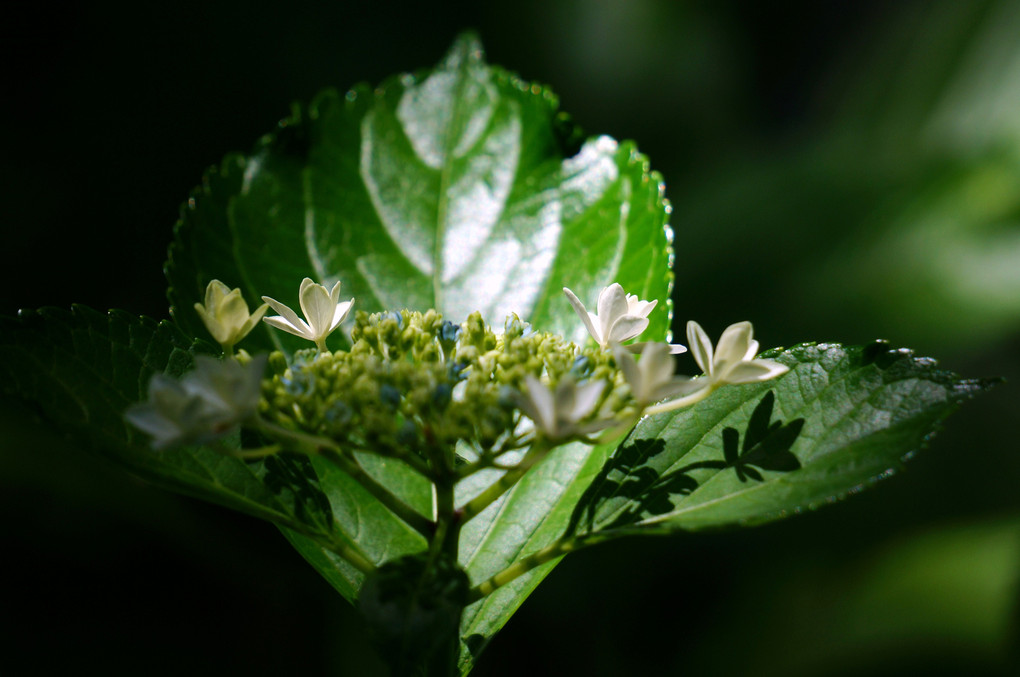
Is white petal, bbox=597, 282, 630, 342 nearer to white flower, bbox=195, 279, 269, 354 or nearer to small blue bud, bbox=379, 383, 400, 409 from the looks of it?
small blue bud, bbox=379, 383, 400, 409

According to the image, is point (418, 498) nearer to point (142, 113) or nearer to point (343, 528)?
point (343, 528)

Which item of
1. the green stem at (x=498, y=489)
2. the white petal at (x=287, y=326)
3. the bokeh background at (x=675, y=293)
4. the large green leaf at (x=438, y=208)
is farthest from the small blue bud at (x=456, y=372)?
the bokeh background at (x=675, y=293)

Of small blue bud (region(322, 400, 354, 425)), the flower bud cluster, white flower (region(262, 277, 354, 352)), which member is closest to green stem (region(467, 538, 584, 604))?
the flower bud cluster

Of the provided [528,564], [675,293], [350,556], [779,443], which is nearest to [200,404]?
[350,556]

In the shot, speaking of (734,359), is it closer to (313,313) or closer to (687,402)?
(687,402)

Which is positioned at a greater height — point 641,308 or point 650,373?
point 641,308

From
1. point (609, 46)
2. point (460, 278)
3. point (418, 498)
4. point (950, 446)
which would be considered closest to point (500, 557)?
point (418, 498)

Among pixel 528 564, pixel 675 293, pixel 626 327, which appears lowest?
pixel 528 564
